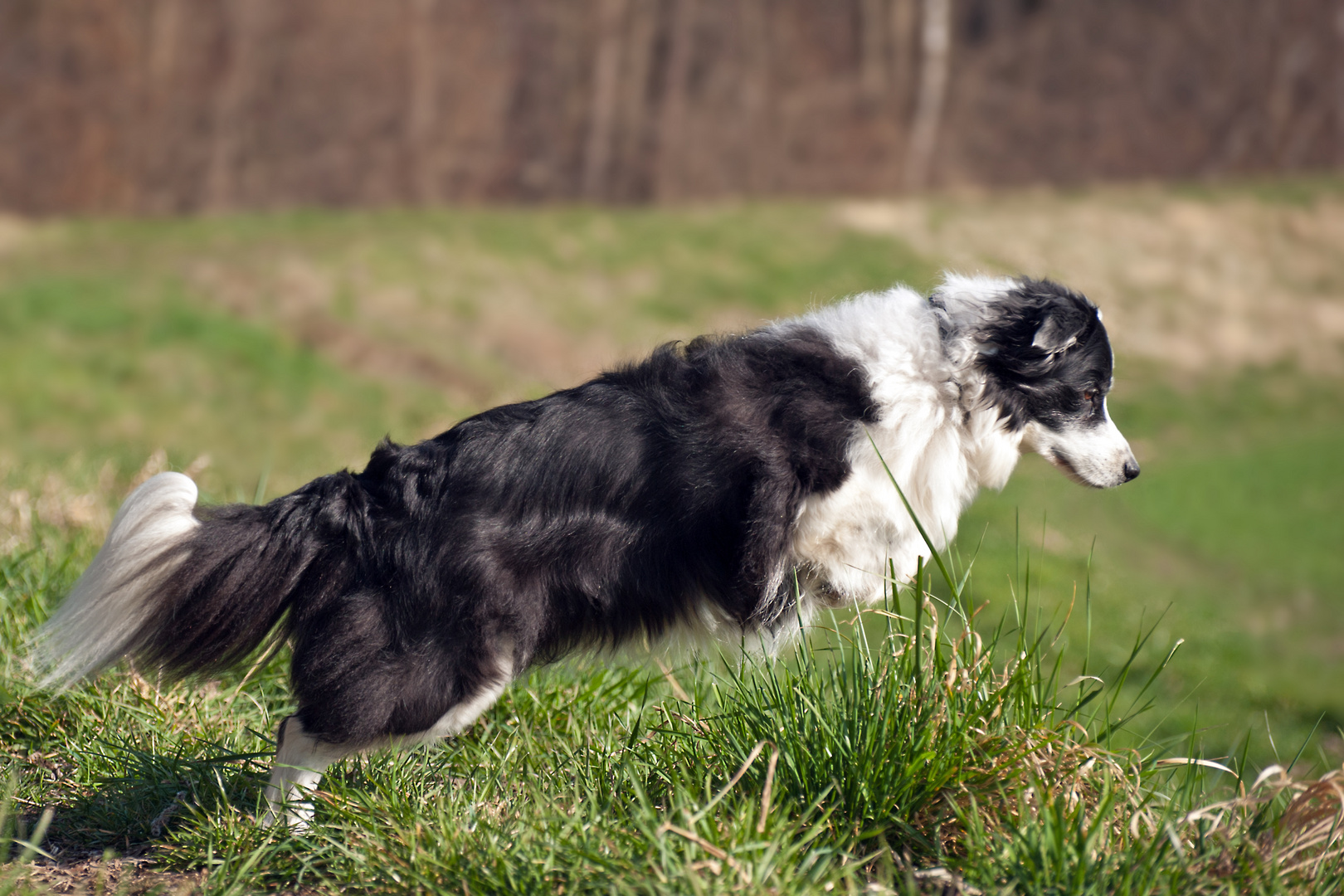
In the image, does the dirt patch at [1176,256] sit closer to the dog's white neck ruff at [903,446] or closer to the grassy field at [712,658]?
the grassy field at [712,658]

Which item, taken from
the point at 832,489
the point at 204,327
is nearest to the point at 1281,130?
the point at 204,327

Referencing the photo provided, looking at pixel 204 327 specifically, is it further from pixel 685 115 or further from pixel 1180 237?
pixel 1180 237

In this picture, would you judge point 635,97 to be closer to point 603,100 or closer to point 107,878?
point 603,100

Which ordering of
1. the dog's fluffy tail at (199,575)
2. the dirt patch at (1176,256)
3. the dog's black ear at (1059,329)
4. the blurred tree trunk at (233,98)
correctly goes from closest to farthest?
1. the dog's fluffy tail at (199,575)
2. the dog's black ear at (1059,329)
3. the blurred tree trunk at (233,98)
4. the dirt patch at (1176,256)

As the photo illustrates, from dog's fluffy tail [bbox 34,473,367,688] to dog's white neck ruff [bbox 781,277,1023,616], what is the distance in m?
1.25

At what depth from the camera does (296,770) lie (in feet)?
9.39

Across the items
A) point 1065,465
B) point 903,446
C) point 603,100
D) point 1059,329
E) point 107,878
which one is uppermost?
point 1059,329

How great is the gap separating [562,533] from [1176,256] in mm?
16204

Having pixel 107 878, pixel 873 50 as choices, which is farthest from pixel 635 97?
pixel 107 878

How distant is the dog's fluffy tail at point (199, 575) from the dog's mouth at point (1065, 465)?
2047mm

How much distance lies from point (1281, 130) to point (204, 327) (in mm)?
17242

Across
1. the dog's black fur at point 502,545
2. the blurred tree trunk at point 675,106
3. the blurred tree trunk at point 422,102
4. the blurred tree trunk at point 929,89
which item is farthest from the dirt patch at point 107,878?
the blurred tree trunk at point 929,89

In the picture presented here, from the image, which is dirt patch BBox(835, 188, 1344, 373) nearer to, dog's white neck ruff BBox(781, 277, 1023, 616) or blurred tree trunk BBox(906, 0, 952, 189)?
blurred tree trunk BBox(906, 0, 952, 189)

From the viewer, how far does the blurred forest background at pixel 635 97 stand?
14.1m
